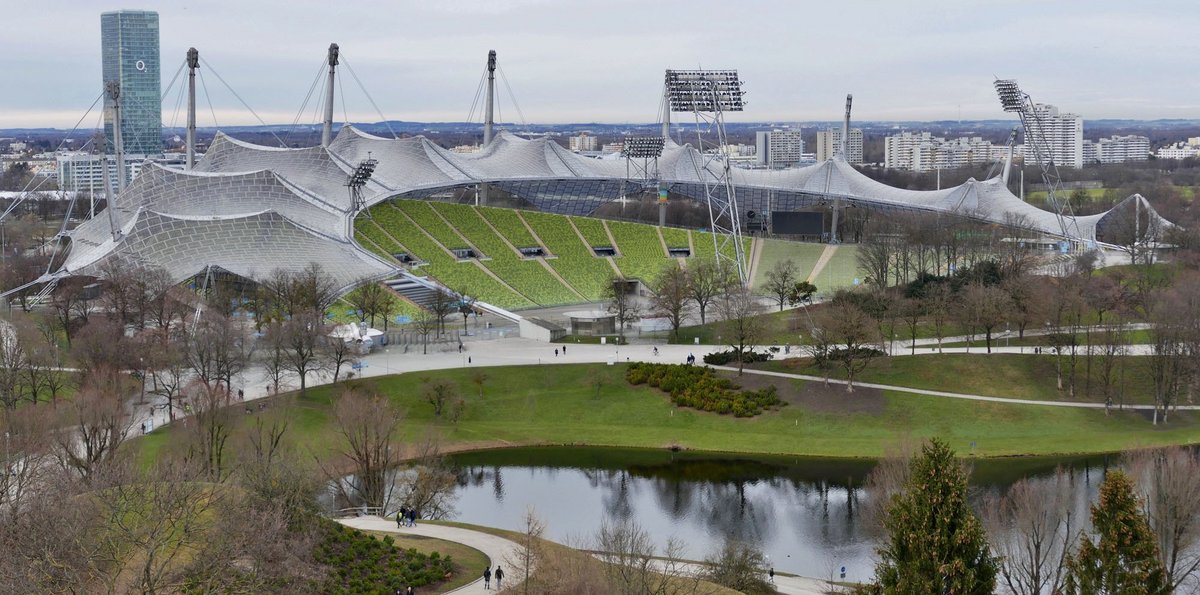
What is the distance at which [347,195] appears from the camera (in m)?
82.6

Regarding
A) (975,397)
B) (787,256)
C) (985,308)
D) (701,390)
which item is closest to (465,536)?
(701,390)

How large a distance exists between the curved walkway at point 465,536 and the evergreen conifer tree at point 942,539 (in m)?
9.32

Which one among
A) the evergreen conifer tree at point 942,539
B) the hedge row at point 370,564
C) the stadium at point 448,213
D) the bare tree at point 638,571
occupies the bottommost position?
the hedge row at point 370,564

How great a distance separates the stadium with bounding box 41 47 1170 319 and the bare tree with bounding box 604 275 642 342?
16.9 feet

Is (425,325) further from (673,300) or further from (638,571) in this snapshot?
(638,571)

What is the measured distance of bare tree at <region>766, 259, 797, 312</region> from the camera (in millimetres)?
72188

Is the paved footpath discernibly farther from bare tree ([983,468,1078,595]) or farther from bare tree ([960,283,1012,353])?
bare tree ([960,283,1012,353])

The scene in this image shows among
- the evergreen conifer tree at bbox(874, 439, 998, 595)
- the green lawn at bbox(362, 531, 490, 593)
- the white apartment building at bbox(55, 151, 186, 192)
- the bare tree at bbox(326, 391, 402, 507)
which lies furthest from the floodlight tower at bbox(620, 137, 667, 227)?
the white apartment building at bbox(55, 151, 186, 192)

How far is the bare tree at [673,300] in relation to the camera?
65.3m

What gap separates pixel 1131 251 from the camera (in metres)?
81.3

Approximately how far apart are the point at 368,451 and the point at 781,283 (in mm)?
36862

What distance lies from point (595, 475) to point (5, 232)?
70.0 metres

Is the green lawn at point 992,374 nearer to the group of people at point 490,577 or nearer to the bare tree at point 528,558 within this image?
the bare tree at point 528,558

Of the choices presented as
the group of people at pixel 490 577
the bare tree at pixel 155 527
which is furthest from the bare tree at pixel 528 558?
the bare tree at pixel 155 527
